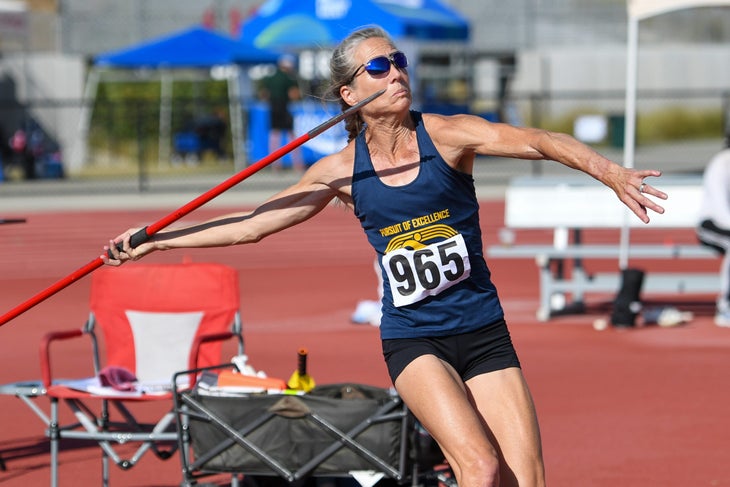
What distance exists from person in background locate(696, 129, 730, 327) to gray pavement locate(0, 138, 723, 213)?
32.0 feet

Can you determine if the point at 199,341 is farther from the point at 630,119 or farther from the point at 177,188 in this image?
the point at 177,188

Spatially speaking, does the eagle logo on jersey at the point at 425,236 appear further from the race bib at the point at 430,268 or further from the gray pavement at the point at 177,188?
the gray pavement at the point at 177,188

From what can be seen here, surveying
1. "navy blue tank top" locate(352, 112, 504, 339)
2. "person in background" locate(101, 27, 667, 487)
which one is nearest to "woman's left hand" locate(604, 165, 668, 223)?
"person in background" locate(101, 27, 667, 487)

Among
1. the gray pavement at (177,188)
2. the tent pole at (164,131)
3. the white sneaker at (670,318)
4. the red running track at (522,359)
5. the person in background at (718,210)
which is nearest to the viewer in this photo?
the red running track at (522,359)

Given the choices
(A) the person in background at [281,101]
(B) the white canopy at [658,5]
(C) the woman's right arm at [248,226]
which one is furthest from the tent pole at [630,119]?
(A) the person in background at [281,101]

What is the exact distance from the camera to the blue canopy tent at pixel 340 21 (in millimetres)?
21016

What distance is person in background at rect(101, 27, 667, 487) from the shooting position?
4160mm

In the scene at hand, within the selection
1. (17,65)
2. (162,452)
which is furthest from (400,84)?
(17,65)

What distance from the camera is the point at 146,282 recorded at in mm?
6836

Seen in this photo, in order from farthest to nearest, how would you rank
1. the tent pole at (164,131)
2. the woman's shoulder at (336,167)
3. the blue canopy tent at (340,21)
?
the tent pole at (164,131) < the blue canopy tent at (340,21) < the woman's shoulder at (336,167)

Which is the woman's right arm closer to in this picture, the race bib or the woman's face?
the woman's face

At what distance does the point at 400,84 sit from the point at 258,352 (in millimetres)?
5365

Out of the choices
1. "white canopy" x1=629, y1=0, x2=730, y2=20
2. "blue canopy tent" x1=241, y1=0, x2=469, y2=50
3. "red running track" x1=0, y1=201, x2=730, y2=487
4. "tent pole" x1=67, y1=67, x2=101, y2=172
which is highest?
"blue canopy tent" x1=241, y1=0, x2=469, y2=50

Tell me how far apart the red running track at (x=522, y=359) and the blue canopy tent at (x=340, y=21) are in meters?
5.94
